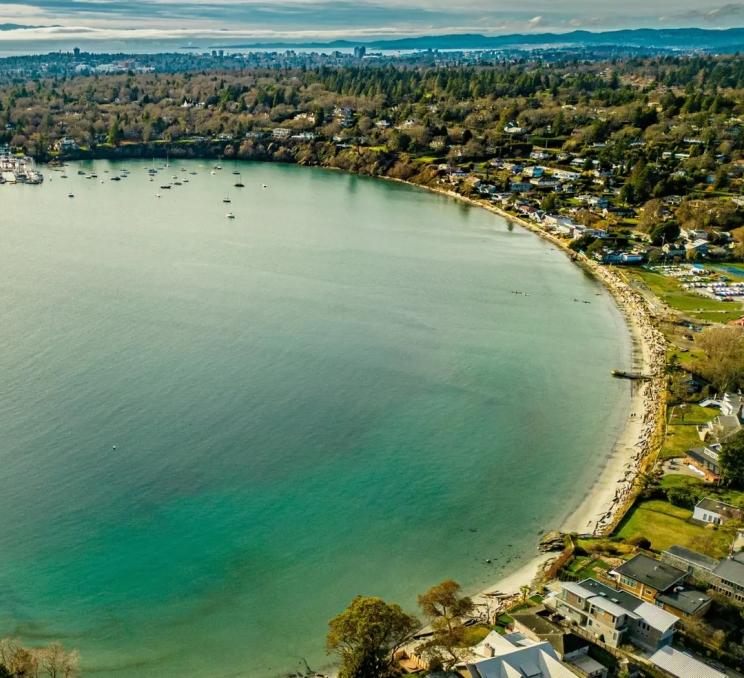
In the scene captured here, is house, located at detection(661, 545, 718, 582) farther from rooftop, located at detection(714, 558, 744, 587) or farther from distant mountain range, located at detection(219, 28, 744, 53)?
distant mountain range, located at detection(219, 28, 744, 53)

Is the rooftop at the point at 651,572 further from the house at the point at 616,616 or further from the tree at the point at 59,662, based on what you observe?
the tree at the point at 59,662

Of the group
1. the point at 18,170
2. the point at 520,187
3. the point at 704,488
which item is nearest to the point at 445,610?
the point at 704,488

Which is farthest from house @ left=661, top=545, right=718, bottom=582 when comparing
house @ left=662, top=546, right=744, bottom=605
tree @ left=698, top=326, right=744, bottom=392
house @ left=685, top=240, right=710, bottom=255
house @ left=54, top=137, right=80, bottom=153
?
house @ left=54, top=137, right=80, bottom=153

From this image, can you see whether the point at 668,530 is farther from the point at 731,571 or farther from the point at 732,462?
the point at 732,462

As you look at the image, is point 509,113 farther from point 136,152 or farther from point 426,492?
point 426,492

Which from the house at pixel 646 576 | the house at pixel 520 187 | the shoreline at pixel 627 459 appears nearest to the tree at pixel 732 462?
the shoreline at pixel 627 459

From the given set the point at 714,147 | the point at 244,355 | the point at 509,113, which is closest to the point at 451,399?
the point at 244,355

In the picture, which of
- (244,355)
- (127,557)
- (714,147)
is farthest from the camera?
(714,147)
